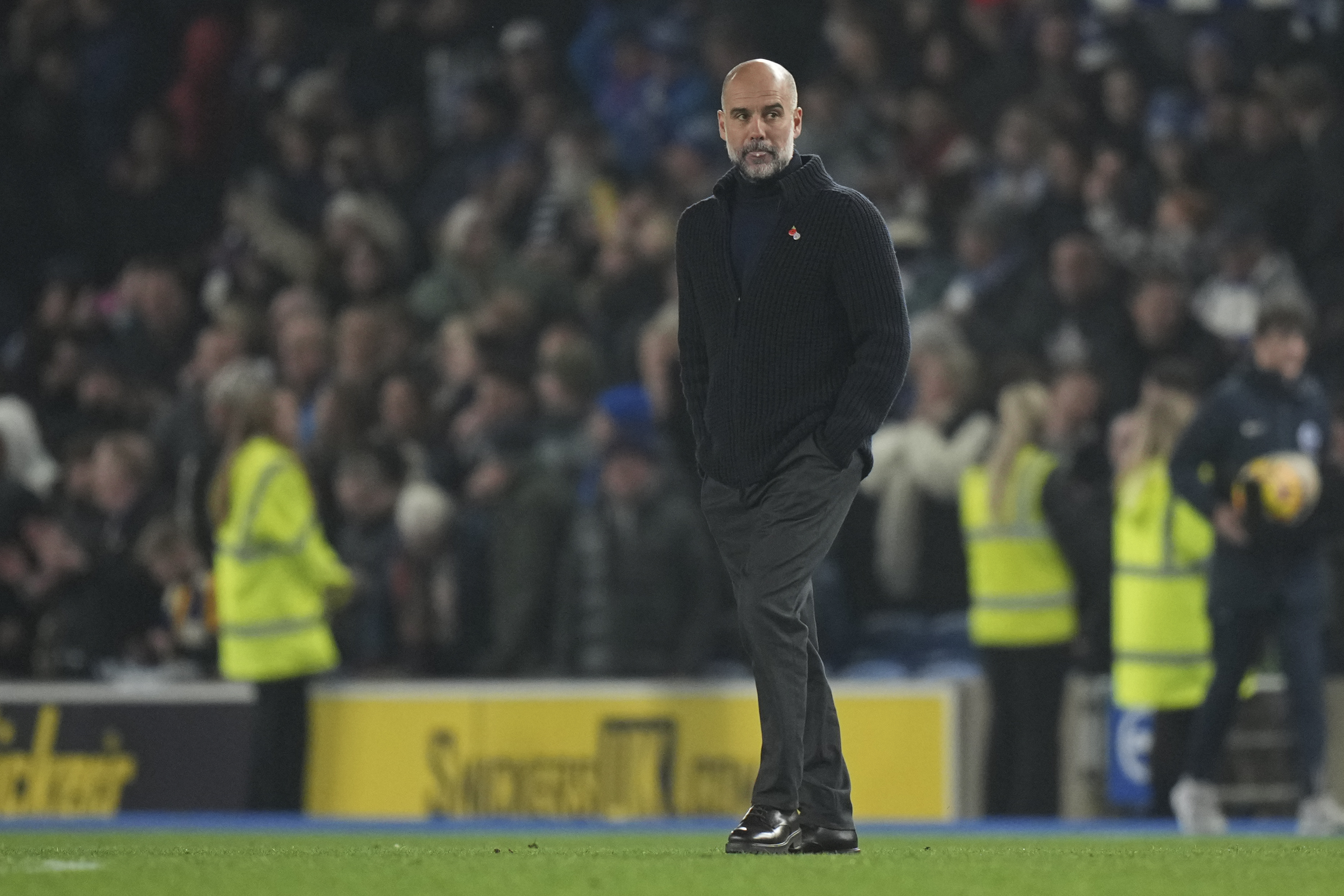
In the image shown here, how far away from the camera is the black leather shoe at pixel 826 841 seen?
229 inches

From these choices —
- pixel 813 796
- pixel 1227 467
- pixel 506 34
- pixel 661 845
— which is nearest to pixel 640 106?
pixel 506 34

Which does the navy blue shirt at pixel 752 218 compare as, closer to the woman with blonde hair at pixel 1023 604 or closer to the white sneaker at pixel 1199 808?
the white sneaker at pixel 1199 808

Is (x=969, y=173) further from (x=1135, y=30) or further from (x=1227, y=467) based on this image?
(x=1227, y=467)

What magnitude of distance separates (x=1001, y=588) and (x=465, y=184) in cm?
567

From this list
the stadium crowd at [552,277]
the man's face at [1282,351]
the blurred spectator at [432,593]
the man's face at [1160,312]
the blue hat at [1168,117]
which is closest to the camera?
the man's face at [1282,351]

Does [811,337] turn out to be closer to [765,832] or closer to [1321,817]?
[765,832]

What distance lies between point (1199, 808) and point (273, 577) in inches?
170

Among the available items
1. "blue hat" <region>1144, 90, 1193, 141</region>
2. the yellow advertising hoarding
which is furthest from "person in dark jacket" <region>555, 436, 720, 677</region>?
"blue hat" <region>1144, 90, 1193, 141</region>

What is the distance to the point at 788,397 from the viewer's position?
580cm

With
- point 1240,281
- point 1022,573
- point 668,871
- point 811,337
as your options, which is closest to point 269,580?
point 1022,573

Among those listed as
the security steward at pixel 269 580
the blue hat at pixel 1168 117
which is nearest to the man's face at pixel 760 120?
the security steward at pixel 269 580

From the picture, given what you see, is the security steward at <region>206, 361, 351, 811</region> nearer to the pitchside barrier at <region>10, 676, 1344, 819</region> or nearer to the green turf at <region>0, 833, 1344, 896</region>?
the pitchside barrier at <region>10, 676, 1344, 819</region>

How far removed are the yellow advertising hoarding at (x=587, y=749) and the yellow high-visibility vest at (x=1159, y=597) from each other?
0.85 meters

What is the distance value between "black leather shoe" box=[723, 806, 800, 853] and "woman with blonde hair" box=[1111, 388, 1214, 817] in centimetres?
464
